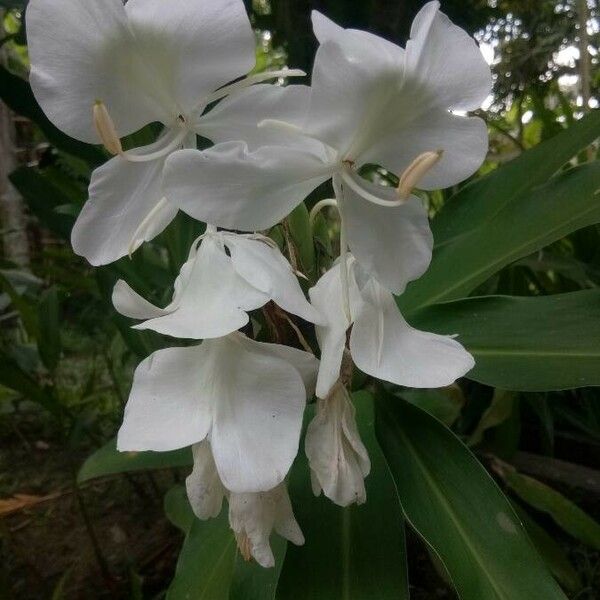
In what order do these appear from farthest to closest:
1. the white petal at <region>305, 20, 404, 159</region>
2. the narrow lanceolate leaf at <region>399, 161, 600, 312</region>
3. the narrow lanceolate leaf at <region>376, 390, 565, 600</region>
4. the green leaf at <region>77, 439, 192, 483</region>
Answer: the green leaf at <region>77, 439, 192, 483</region>
the narrow lanceolate leaf at <region>399, 161, 600, 312</region>
the narrow lanceolate leaf at <region>376, 390, 565, 600</region>
the white petal at <region>305, 20, 404, 159</region>

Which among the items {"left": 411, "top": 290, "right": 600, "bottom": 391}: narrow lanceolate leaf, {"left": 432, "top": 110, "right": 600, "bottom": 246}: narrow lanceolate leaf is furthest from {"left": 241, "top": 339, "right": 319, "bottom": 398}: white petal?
{"left": 432, "top": 110, "right": 600, "bottom": 246}: narrow lanceolate leaf

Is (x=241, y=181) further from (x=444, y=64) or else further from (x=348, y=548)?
(x=348, y=548)

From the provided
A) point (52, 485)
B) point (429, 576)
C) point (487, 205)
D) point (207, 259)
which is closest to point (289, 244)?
point (207, 259)

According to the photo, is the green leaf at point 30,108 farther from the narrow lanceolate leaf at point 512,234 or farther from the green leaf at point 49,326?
the narrow lanceolate leaf at point 512,234

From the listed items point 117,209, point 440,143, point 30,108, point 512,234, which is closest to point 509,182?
point 512,234

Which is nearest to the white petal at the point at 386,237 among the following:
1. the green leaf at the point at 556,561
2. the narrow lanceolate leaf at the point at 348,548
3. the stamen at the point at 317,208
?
the stamen at the point at 317,208

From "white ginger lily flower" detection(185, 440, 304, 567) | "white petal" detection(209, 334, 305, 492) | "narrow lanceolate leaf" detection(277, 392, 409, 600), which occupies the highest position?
"white petal" detection(209, 334, 305, 492)

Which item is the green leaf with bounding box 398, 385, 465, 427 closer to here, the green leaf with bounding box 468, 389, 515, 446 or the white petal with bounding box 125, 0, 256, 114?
the green leaf with bounding box 468, 389, 515, 446
